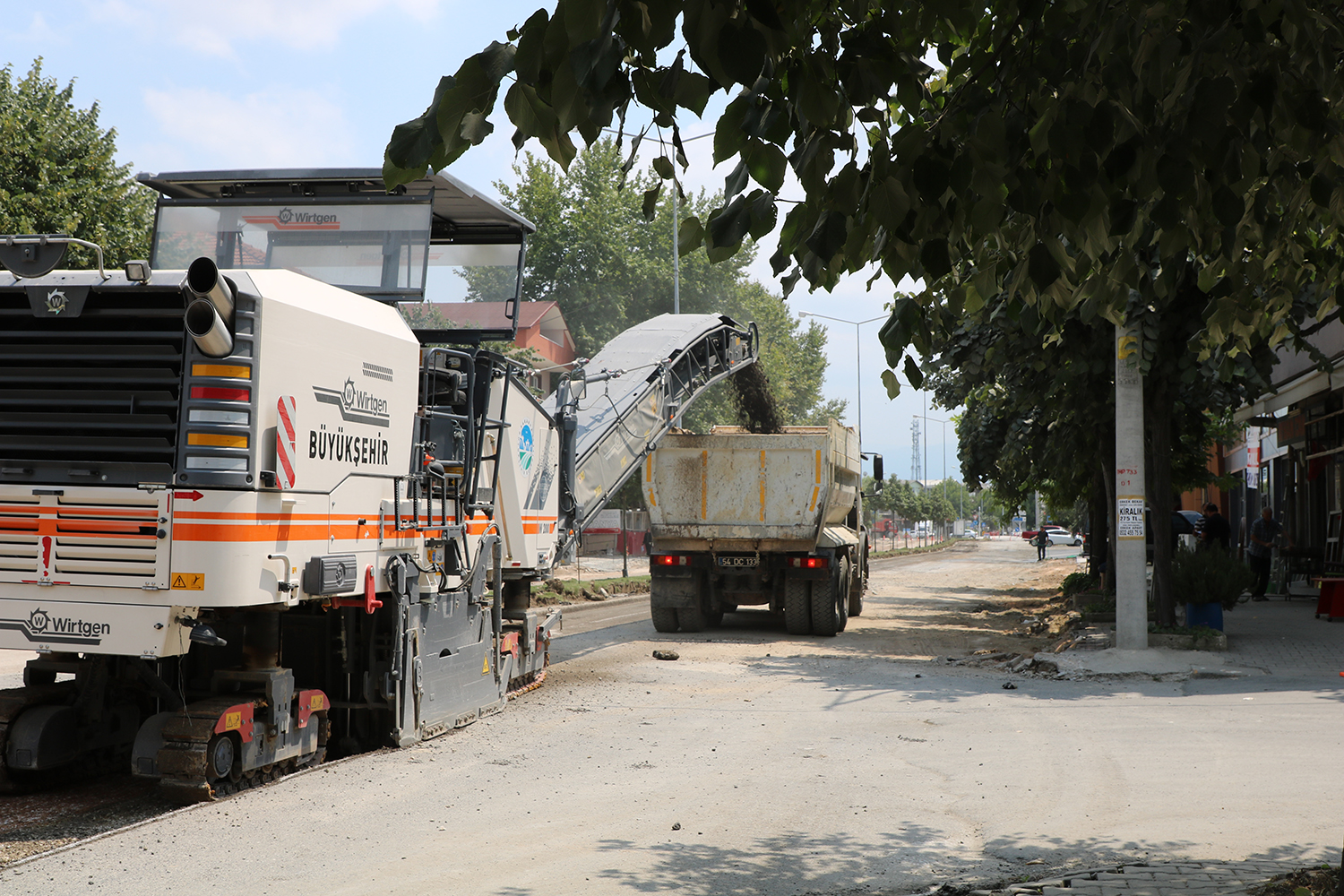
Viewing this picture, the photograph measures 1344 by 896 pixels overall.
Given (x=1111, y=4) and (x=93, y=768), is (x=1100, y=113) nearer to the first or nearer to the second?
(x=1111, y=4)

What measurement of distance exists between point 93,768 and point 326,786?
1.84 metres

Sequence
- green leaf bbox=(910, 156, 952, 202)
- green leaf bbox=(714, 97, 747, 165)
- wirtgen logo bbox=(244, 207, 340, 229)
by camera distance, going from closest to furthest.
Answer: green leaf bbox=(714, 97, 747, 165), green leaf bbox=(910, 156, 952, 202), wirtgen logo bbox=(244, 207, 340, 229)

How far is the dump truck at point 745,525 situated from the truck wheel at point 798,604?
13 mm

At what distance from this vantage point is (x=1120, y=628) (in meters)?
13.1

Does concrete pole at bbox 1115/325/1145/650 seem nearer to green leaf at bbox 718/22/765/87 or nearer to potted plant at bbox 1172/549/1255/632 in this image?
potted plant at bbox 1172/549/1255/632

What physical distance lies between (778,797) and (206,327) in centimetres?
433

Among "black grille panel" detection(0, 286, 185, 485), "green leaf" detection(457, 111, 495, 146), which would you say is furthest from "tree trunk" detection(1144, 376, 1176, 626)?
"green leaf" detection(457, 111, 495, 146)

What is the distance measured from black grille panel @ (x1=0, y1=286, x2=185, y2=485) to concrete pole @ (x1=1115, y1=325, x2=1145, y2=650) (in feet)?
34.1

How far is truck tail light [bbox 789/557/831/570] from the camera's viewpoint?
16.4 meters

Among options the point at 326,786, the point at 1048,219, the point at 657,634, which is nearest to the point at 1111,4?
the point at 1048,219

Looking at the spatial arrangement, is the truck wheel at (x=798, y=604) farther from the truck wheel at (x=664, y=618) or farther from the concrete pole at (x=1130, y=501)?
the concrete pole at (x=1130, y=501)

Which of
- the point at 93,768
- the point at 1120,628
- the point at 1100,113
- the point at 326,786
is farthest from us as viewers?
the point at 1120,628

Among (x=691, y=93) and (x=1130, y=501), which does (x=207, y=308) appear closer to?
(x=691, y=93)

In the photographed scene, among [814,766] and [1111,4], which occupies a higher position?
[1111,4]
